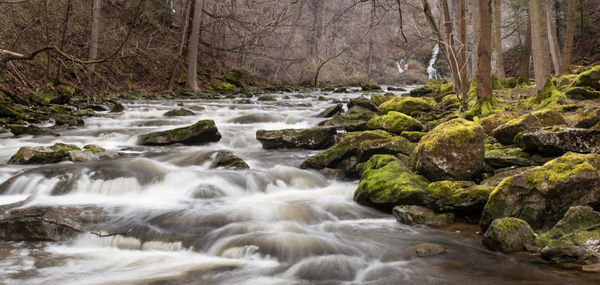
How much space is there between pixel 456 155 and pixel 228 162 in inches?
164

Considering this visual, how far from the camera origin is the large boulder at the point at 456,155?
6031 mm

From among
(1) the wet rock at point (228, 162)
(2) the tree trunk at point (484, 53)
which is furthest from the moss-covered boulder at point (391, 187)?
(2) the tree trunk at point (484, 53)

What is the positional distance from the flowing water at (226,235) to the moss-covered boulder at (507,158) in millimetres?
1527

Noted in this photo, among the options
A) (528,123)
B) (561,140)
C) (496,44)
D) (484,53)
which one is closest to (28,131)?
(484,53)

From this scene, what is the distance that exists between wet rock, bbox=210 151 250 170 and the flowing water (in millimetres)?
197

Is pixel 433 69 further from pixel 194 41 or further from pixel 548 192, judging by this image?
pixel 548 192

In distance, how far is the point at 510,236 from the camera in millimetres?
4309

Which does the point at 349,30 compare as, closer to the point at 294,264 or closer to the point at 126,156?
the point at 126,156

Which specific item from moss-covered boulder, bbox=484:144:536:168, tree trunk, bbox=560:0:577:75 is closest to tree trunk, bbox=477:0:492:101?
moss-covered boulder, bbox=484:144:536:168

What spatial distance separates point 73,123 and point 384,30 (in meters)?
34.3

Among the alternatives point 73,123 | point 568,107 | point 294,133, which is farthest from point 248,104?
point 568,107

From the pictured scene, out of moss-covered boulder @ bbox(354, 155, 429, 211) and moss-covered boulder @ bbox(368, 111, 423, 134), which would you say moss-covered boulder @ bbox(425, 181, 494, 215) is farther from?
moss-covered boulder @ bbox(368, 111, 423, 134)

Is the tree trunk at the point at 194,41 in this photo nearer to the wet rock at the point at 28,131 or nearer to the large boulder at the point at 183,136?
the wet rock at the point at 28,131

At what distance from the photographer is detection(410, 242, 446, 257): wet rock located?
4.54 metres
